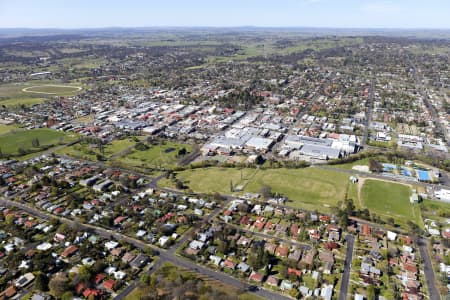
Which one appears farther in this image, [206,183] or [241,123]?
[241,123]

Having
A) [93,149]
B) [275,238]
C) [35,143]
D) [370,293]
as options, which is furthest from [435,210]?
[35,143]

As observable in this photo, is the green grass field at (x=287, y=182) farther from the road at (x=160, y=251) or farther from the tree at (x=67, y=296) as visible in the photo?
the tree at (x=67, y=296)

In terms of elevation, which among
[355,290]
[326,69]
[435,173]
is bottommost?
[355,290]

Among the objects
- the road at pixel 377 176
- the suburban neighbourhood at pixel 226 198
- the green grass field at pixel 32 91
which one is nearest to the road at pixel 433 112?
the suburban neighbourhood at pixel 226 198

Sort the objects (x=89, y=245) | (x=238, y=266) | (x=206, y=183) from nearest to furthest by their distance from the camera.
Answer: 1. (x=238, y=266)
2. (x=89, y=245)
3. (x=206, y=183)

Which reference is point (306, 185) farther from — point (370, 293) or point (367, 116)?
point (367, 116)

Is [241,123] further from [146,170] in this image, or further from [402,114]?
[402,114]

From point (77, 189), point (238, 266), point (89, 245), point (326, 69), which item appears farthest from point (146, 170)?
point (326, 69)
